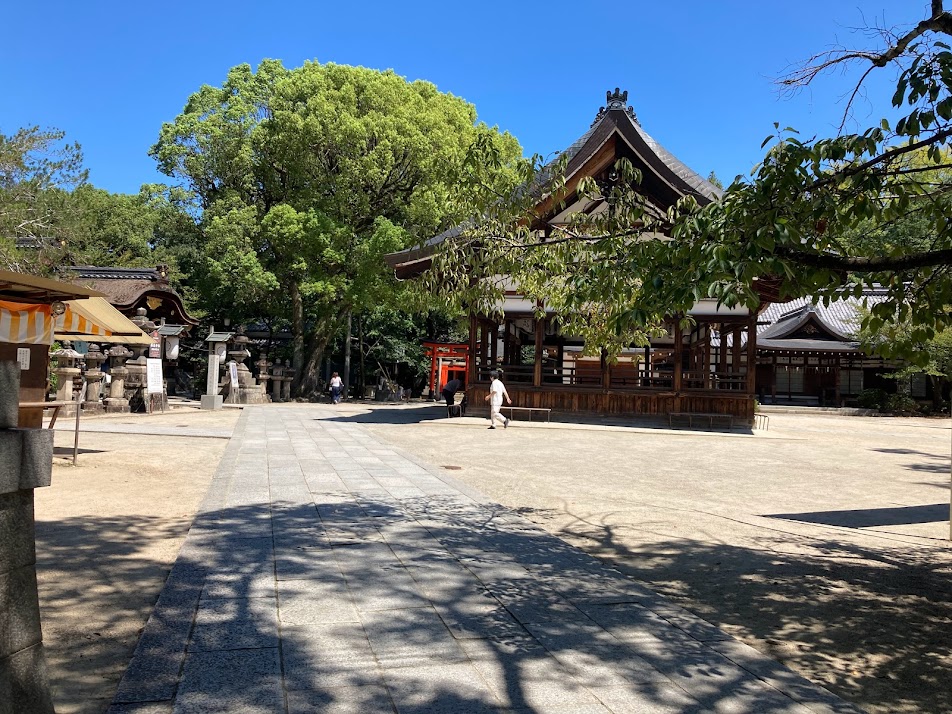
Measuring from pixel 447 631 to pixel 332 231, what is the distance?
23.3 m

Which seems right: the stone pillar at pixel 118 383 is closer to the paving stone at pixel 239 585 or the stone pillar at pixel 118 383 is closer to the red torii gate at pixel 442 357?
the red torii gate at pixel 442 357

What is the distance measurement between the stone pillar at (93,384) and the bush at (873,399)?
104ft

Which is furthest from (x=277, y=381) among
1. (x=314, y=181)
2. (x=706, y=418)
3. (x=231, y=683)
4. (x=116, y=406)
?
(x=231, y=683)

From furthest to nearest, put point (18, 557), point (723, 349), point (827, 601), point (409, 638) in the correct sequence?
point (723, 349), point (827, 601), point (409, 638), point (18, 557)

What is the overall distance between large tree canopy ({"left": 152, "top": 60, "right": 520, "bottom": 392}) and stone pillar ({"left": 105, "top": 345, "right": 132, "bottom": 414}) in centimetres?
765

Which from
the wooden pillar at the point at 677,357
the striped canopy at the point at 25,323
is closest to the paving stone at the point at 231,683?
the striped canopy at the point at 25,323

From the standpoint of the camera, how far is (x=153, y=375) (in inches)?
724

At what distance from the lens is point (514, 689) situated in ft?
9.53

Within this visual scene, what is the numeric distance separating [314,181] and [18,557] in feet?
84.8

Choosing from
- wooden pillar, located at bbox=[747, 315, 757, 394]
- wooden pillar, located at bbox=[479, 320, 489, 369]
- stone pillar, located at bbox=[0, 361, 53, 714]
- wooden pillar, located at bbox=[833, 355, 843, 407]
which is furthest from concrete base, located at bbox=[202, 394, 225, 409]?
wooden pillar, located at bbox=[833, 355, 843, 407]

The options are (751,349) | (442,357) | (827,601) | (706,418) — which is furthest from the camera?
(442,357)

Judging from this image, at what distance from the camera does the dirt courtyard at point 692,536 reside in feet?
11.2

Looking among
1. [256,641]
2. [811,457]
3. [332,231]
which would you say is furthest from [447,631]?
[332,231]

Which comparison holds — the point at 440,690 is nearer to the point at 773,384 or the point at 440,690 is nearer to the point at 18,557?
the point at 18,557
